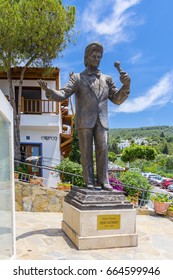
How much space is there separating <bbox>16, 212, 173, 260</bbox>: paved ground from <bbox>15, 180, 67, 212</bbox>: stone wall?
1.86m

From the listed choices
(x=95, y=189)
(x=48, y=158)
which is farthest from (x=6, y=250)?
(x=48, y=158)

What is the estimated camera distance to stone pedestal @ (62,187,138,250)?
4.27 metres

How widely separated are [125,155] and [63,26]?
24902mm

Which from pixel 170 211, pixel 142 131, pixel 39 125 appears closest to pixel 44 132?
pixel 39 125

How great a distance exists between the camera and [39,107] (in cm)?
1436

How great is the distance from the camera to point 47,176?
559 inches

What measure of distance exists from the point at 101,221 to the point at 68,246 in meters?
0.63

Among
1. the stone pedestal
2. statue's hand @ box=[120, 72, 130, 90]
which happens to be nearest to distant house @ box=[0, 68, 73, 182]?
statue's hand @ box=[120, 72, 130, 90]

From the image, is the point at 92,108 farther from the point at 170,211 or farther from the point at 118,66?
the point at 170,211

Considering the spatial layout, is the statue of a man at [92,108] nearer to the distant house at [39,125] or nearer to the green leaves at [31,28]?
the green leaves at [31,28]

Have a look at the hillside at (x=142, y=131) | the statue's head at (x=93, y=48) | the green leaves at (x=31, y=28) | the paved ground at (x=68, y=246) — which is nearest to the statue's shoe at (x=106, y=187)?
the paved ground at (x=68, y=246)

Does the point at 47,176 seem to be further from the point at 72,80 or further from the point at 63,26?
the point at 72,80

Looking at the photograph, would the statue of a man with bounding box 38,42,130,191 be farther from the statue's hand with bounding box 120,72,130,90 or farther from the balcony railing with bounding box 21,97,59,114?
the balcony railing with bounding box 21,97,59,114

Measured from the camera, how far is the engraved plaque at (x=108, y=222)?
14.3 ft
